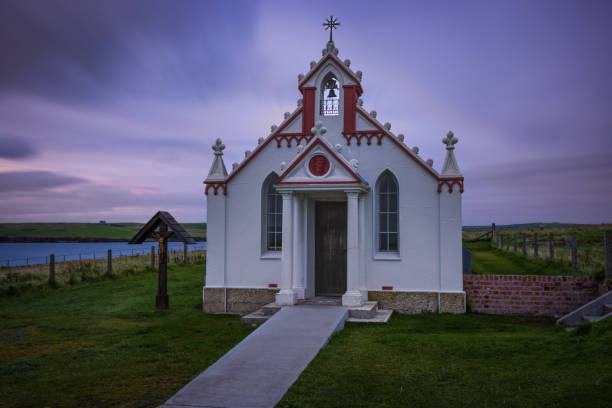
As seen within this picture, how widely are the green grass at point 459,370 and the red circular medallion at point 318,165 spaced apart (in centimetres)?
422

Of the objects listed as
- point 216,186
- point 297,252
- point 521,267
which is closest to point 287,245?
point 297,252

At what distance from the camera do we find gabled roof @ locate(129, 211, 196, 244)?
14109mm

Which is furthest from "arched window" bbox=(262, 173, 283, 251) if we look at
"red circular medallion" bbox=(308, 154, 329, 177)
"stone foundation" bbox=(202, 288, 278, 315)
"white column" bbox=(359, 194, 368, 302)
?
"white column" bbox=(359, 194, 368, 302)

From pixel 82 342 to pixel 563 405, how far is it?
29.4 feet

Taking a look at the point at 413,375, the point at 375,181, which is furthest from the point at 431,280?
the point at 413,375

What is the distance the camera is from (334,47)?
13.7m

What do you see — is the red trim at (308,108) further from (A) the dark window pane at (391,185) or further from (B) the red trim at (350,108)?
(A) the dark window pane at (391,185)

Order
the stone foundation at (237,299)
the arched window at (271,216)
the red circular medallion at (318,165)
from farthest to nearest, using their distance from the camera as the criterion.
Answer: the arched window at (271,216) → the stone foundation at (237,299) → the red circular medallion at (318,165)

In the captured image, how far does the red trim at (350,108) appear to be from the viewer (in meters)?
13.5

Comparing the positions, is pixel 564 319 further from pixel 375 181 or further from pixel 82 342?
pixel 82 342

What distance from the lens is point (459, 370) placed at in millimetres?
7059

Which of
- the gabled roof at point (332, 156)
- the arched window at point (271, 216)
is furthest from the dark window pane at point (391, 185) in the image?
the arched window at point (271, 216)

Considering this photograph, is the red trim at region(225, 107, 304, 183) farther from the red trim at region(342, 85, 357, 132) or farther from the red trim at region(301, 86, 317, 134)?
the red trim at region(342, 85, 357, 132)

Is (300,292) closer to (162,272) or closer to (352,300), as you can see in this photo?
(352,300)
